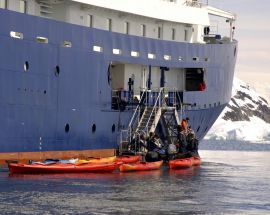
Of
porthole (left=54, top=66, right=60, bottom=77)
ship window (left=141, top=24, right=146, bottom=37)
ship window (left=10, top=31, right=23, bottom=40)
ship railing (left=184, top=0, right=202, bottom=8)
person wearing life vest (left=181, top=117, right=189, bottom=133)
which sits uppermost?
ship railing (left=184, top=0, right=202, bottom=8)

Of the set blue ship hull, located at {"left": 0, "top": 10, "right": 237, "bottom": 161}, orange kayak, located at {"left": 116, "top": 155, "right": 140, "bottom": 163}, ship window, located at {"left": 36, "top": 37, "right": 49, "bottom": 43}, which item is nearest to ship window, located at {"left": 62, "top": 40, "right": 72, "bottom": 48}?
blue ship hull, located at {"left": 0, "top": 10, "right": 237, "bottom": 161}

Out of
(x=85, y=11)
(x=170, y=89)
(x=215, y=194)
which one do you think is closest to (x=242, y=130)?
(x=170, y=89)

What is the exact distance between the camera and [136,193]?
27750mm

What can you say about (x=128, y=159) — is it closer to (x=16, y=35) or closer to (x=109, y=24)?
(x=109, y=24)

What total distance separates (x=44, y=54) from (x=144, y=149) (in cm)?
724

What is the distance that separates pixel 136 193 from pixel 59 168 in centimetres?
582

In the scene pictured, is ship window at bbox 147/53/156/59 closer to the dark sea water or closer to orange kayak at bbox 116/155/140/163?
orange kayak at bbox 116/155/140/163

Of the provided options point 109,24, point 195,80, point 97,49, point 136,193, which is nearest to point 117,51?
point 97,49

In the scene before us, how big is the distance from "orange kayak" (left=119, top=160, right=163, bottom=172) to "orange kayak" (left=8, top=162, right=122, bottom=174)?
257mm

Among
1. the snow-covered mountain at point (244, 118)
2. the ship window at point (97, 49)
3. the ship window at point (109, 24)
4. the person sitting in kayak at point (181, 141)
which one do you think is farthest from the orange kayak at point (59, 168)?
the snow-covered mountain at point (244, 118)

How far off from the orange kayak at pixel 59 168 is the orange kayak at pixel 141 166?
257 millimetres

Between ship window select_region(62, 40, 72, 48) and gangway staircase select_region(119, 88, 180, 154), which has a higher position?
ship window select_region(62, 40, 72, 48)

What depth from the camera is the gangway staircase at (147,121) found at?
41375 mm

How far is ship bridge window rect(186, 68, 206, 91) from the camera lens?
4762 cm
